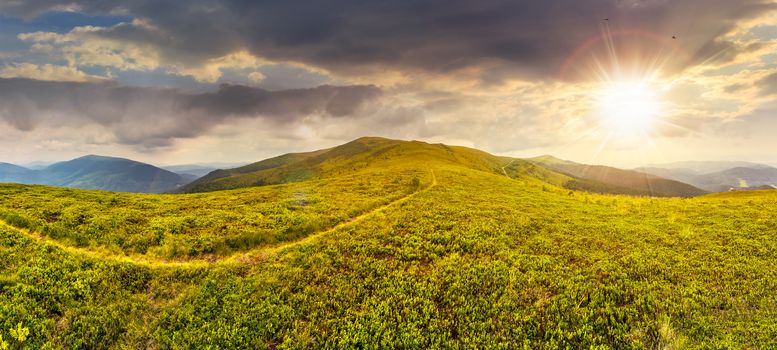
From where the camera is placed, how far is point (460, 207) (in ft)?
111

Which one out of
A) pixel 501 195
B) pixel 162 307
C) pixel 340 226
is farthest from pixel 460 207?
pixel 162 307

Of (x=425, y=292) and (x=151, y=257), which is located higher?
(x=151, y=257)

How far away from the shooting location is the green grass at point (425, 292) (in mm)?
13086

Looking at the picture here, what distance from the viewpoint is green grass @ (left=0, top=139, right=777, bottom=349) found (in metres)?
13.1

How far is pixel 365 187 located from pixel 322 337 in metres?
32.5

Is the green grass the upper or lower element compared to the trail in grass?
lower

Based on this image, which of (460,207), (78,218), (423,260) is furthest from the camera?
(460,207)

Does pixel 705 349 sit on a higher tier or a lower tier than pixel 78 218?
lower

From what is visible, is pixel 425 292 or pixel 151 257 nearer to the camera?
pixel 425 292

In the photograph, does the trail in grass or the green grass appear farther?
the trail in grass

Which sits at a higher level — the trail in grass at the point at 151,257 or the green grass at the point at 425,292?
the trail in grass at the point at 151,257

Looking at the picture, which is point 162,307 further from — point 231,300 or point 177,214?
point 177,214

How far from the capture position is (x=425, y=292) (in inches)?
651

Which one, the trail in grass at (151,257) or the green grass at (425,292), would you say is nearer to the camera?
the green grass at (425,292)
